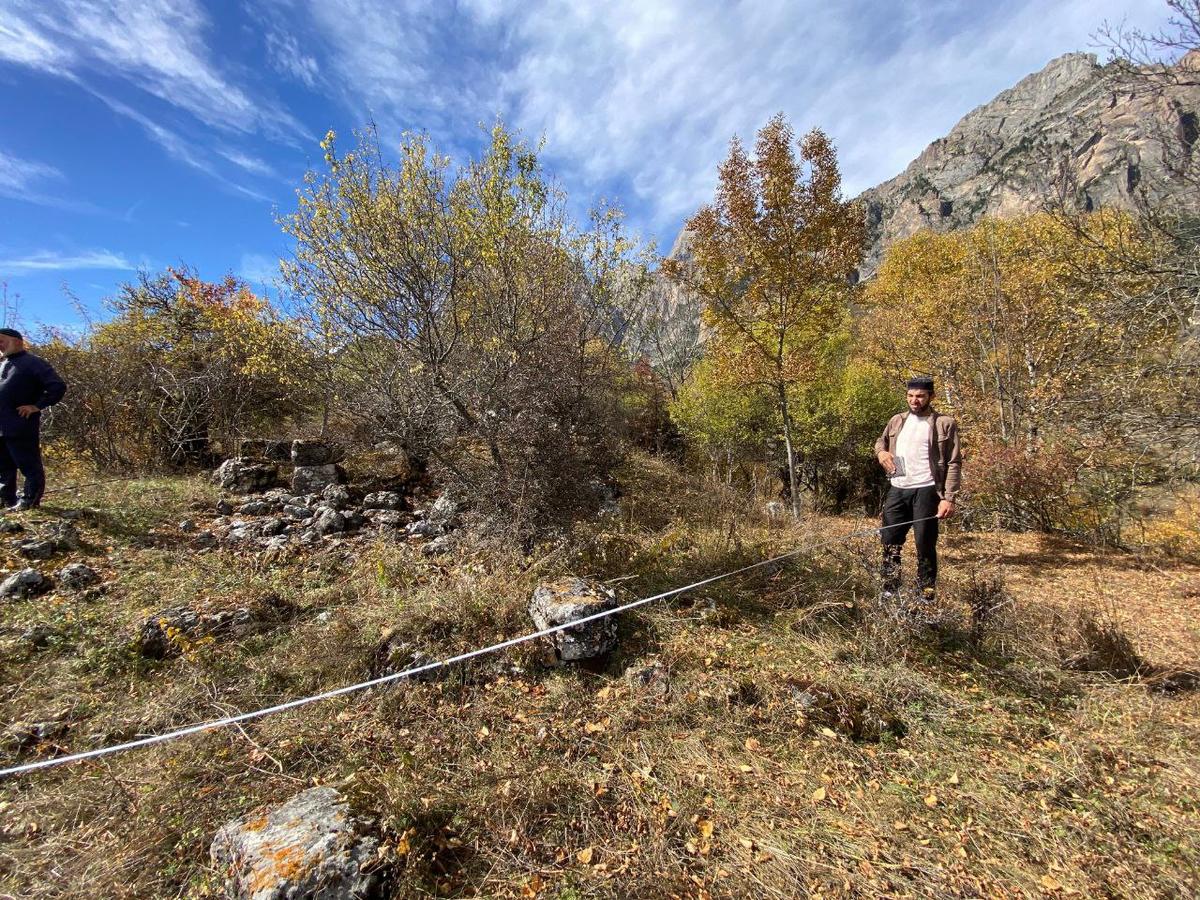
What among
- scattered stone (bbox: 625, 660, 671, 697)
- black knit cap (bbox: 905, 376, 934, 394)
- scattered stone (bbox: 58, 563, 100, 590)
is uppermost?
black knit cap (bbox: 905, 376, 934, 394)

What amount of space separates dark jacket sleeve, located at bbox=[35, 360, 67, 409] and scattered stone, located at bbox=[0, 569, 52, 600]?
1.92 m

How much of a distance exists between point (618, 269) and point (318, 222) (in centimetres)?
537

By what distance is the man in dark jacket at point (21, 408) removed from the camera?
4418mm

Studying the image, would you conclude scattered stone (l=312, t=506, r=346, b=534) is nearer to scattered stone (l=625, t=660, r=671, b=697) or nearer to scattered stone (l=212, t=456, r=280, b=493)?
scattered stone (l=212, t=456, r=280, b=493)

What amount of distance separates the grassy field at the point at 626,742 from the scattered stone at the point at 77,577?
18 centimetres

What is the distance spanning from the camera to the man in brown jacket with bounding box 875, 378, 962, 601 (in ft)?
11.6

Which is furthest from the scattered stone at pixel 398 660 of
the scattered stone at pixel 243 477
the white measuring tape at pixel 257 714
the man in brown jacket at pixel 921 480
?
the scattered stone at pixel 243 477

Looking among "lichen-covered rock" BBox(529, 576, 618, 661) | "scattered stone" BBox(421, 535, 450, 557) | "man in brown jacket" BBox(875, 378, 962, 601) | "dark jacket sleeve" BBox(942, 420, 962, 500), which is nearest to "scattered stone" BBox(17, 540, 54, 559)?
"scattered stone" BBox(421, 535, 450, 557)

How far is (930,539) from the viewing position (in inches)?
143

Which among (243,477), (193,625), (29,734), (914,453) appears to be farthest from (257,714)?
(243,477)

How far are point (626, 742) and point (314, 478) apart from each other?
6164 millimetres

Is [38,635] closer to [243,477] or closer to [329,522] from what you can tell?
[329,522]

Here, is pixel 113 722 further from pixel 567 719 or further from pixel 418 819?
pixel 567 719

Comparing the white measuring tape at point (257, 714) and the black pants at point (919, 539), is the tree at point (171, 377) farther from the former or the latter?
the black pants at point (919, 539)
